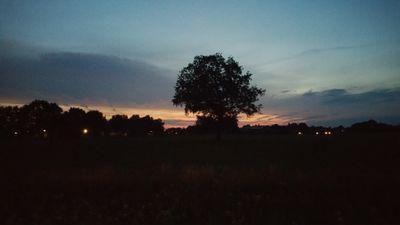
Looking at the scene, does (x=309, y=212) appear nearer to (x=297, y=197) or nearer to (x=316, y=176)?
(x=297, y=197)

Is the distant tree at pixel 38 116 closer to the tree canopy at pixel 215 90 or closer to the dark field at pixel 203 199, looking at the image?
the tree canopy at pixel 215 90

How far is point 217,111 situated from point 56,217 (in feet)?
168

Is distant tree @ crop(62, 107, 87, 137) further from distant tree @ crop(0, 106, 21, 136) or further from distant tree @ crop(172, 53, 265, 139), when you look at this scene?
distant tree @ crop(172, 53, 265, 139)

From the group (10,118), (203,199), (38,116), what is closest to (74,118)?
(38,116)

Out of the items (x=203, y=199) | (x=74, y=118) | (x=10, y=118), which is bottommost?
(x=203, y=199)

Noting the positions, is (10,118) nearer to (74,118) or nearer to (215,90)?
(74,118)

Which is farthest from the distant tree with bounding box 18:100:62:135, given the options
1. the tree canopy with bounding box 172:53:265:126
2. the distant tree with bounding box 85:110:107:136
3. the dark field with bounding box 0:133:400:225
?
the dark field with bounding box 0:133:400:225

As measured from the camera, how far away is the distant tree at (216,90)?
5934cm

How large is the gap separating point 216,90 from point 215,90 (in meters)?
0.17

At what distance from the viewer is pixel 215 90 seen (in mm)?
59625

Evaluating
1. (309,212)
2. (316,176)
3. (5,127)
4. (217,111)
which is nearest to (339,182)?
(316,176)

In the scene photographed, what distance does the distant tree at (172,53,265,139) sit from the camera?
195 feet

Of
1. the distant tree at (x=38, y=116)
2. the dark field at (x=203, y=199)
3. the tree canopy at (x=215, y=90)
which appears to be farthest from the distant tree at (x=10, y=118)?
the dark field at (x=203, y=199)

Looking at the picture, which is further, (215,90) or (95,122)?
(95,122)
